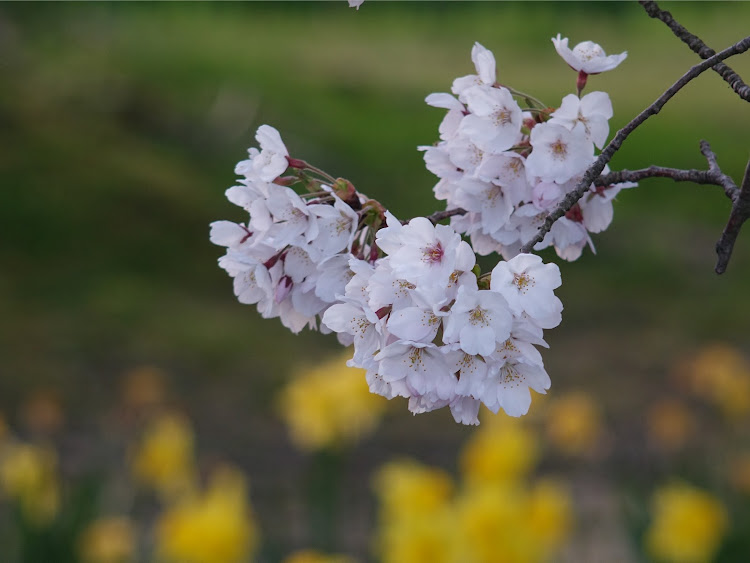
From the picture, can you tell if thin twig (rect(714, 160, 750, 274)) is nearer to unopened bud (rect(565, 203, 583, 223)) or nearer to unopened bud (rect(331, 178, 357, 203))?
unopened bud (rect(565, 203, 583, 223))

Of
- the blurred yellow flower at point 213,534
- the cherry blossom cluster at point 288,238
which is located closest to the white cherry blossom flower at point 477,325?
the cherry blossom cluster at point 288,238

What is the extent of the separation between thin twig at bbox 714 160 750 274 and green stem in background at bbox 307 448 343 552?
1.37m

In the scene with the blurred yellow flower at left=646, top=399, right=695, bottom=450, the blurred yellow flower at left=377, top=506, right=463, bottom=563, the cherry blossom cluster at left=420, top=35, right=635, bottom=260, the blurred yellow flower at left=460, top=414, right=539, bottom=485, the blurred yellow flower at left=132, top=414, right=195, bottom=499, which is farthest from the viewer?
the blurred yellow flower at left=646, top=399, right=695, bottom=450

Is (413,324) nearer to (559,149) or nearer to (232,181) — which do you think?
(559,149)

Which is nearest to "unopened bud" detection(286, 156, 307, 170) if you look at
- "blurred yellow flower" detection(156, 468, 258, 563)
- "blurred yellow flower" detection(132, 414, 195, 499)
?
"blurred yellow flower" detection(156, 468, 258, 563)

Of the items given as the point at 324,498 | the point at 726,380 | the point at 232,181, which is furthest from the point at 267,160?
the point at 232,181

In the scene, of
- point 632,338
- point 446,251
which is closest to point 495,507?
point 446,251

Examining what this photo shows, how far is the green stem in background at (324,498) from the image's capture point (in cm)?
188

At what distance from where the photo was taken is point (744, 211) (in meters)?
0.62

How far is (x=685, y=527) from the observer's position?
1.76 m

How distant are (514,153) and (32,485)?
162 cm

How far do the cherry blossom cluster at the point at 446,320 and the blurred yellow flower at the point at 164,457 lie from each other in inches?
65.6

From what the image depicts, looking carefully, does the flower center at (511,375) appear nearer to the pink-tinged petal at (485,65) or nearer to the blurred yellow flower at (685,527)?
the pink-tinged petal at (485,65)

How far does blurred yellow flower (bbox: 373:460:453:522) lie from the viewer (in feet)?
5.65
